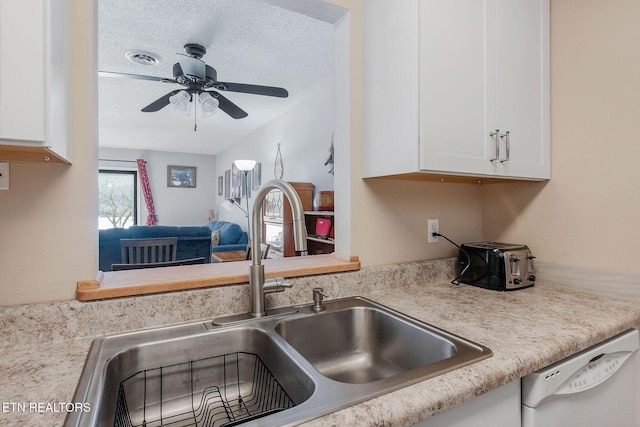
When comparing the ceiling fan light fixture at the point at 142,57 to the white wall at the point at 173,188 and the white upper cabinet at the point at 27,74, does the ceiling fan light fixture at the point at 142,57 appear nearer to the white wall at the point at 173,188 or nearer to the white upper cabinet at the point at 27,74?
the white upper cabinet at the point at 27,74

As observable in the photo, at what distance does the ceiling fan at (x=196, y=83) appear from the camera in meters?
2.46

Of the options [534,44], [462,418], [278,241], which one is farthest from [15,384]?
[278,241]

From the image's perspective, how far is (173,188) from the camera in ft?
24.0

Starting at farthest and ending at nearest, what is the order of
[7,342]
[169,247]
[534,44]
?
[169,247] → [534,44] → [7,342]

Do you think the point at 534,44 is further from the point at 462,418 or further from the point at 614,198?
the point at 462,418

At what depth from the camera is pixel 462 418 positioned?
67cm

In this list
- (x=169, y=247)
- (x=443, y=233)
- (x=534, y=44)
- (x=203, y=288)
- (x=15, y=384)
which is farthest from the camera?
(x=169, y=247)

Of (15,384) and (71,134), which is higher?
(71,134)

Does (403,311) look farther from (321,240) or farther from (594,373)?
(321,240)

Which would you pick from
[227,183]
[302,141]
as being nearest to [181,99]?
[302,141]

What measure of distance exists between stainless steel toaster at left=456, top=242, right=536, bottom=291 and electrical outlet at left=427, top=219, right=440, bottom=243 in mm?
127

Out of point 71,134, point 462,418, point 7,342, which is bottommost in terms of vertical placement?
point 462,418

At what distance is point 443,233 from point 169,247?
6.66ft

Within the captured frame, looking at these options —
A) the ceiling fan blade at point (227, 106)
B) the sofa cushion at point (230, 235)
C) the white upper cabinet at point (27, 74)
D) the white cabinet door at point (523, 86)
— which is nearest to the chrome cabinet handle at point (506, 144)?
the white cabinet door at point (523, 86)
